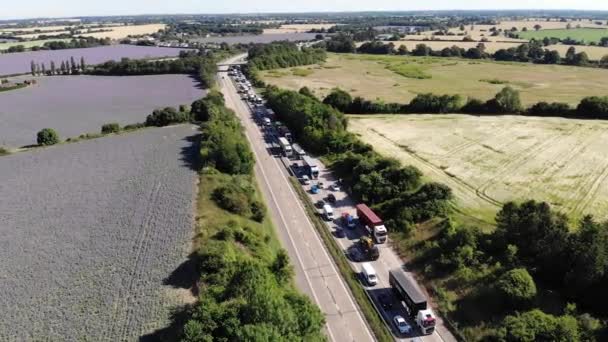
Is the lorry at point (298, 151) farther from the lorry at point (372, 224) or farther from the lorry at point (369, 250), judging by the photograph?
the lorry at point (369, 250)

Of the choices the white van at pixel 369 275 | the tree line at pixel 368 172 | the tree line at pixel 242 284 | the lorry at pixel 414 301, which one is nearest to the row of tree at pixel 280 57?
the tree line at pixel 368 172

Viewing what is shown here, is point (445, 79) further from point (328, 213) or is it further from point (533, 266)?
point (533, 266)

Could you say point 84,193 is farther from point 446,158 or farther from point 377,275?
point 446,158

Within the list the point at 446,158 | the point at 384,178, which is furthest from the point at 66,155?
the point at 446,158

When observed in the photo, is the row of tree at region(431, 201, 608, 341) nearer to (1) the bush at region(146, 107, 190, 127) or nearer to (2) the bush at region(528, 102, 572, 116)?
(2) the bush at region(528, 102, 572, 116)

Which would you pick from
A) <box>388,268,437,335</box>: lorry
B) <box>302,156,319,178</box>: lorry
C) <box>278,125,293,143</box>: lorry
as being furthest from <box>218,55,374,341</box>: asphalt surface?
<box>278,125,293,143</box>: lorry

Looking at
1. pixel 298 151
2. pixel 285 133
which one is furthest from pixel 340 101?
pixel 298 151
